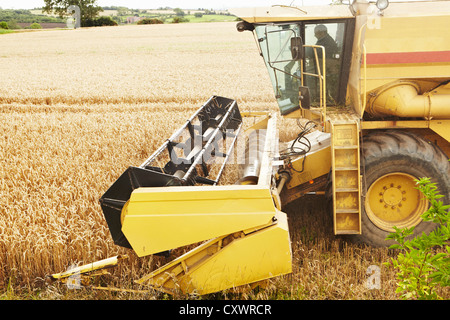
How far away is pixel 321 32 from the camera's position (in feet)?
13.7

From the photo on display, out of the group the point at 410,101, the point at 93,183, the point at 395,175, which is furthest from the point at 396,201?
the point at 93,183

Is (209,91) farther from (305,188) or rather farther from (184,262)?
(184,262)

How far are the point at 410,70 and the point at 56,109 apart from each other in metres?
7.92

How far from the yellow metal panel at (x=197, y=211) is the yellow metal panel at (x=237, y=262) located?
10 cm

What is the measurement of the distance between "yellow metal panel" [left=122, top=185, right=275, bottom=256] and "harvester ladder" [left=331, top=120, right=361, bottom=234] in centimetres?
97

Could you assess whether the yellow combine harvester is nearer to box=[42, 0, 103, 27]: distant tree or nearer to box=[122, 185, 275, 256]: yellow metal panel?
box=[122, 185, 275, 256]: yellow metal panel

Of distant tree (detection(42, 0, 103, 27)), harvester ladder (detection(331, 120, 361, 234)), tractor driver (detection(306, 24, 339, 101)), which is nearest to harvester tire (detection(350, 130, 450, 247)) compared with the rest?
harvester ladder (detection(331, 120, 361, 234))

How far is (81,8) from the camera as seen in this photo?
176ft

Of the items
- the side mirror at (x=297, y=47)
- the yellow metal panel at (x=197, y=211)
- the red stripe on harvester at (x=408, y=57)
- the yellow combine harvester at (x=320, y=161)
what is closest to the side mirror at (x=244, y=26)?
the yellow combine harvester at (x=320, y=161)

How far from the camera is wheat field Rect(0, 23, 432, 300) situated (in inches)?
126

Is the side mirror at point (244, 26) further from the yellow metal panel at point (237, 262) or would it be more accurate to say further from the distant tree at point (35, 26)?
the distant tree at point (35, 26)

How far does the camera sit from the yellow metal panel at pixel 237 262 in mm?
2824

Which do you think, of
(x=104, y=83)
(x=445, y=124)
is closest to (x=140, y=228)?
(x=445, y=124)
